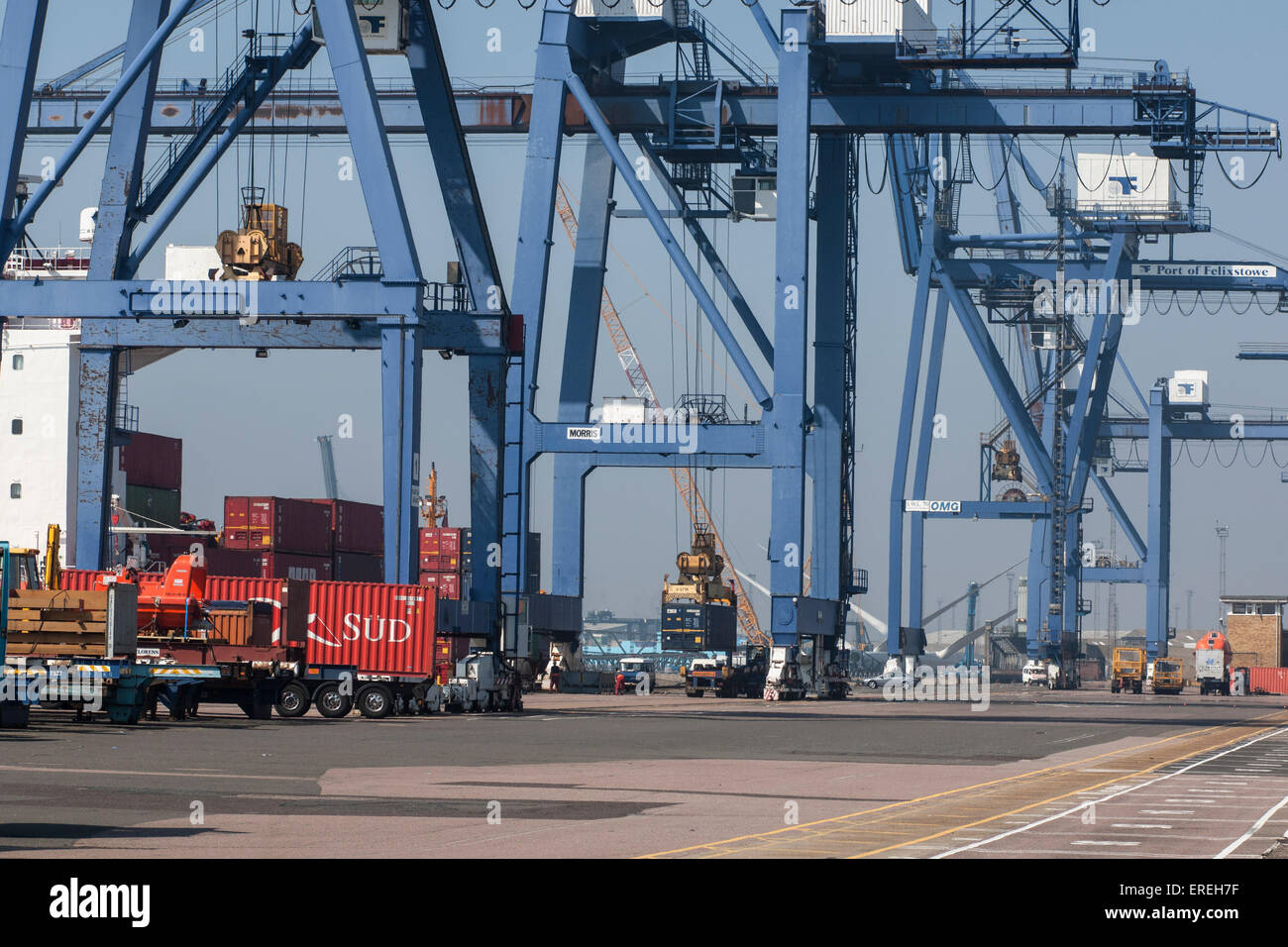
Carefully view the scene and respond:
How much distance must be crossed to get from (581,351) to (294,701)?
23113 millimetres

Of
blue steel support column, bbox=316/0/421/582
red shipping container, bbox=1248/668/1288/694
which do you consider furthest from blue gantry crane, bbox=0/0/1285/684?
red shipping container, bbox=1248/668/1288/694

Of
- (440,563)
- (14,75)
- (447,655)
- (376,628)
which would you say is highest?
(14,75)

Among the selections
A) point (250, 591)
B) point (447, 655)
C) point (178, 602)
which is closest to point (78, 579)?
point (178, 602)

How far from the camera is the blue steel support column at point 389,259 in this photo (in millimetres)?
36938

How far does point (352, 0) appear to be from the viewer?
38312 millimetres

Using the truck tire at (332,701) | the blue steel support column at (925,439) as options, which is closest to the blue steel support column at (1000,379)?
the blue steel support column at (925,439)

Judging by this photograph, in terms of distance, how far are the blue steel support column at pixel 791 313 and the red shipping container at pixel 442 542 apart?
31.1m

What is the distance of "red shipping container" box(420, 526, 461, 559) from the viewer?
78.9m

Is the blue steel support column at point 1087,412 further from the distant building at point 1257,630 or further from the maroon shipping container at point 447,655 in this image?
the maroon shipping container at point 447,655

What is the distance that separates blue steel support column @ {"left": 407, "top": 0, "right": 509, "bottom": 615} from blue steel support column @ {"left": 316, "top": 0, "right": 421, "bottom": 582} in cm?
388

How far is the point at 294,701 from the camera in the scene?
36.8 m

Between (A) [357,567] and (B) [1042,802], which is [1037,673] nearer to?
(A) [357,567]
